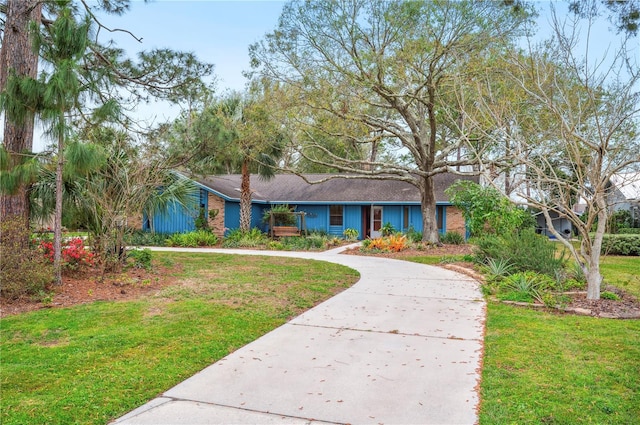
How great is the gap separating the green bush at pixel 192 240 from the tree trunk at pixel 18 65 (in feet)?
29.5

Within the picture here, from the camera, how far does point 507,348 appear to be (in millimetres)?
4777

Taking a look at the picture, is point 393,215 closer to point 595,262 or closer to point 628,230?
point 628,230

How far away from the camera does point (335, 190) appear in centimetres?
2325

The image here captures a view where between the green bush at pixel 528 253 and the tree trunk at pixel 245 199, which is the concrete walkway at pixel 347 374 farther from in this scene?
the tree trunk at pixel 245 199

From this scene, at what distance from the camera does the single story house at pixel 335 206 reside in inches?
802

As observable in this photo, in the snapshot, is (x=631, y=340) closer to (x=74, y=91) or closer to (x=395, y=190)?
(x=74, y=91)

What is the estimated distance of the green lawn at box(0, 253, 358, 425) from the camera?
3393 mm

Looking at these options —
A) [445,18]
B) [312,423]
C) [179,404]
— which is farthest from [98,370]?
[445,18]

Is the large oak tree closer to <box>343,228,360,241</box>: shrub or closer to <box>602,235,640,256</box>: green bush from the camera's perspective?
<box>343,228,360,241</box>: shrub

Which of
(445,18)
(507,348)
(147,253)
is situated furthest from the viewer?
(445,18)

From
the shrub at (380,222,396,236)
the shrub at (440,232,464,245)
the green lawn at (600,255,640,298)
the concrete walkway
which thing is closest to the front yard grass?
the concrete walkway

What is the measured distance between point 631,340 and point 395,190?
17.4 m

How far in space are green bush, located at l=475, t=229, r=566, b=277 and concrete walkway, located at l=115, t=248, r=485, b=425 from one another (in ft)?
8.21

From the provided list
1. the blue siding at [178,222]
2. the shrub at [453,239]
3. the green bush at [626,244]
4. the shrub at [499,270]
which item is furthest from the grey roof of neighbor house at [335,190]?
the shrub at [499,270]
